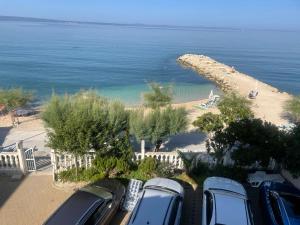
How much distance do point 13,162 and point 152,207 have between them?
21.5 feet

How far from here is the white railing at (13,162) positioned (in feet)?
40.4

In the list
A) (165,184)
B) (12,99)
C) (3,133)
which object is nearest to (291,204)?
(165,184)

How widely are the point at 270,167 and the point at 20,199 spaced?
9.72m

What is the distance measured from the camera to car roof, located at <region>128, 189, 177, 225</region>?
8229mm

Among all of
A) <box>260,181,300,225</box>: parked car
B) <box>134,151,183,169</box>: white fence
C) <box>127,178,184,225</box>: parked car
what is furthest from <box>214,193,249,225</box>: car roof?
<box>134,151,183,169</box>: white fence

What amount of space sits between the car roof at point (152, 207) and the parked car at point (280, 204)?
2.90m

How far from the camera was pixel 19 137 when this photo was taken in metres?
18.8

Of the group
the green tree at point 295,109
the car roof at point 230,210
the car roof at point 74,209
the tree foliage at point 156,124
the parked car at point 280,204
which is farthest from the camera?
the green tree at point 295,109

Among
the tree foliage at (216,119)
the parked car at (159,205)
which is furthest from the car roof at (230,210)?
the tree foliage at (216,119)

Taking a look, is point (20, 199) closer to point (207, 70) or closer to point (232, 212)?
point (232, 212)

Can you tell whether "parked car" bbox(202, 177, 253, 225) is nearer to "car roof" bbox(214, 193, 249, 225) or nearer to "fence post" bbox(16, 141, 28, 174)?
"car roof" bbox(214, 193, 249, 225)

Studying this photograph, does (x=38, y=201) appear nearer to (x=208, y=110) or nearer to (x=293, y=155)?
(x=293, y=155)

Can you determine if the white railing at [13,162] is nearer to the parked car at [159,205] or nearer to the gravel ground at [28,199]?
the gravel ground at [28,199]

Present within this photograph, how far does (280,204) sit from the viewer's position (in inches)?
373
